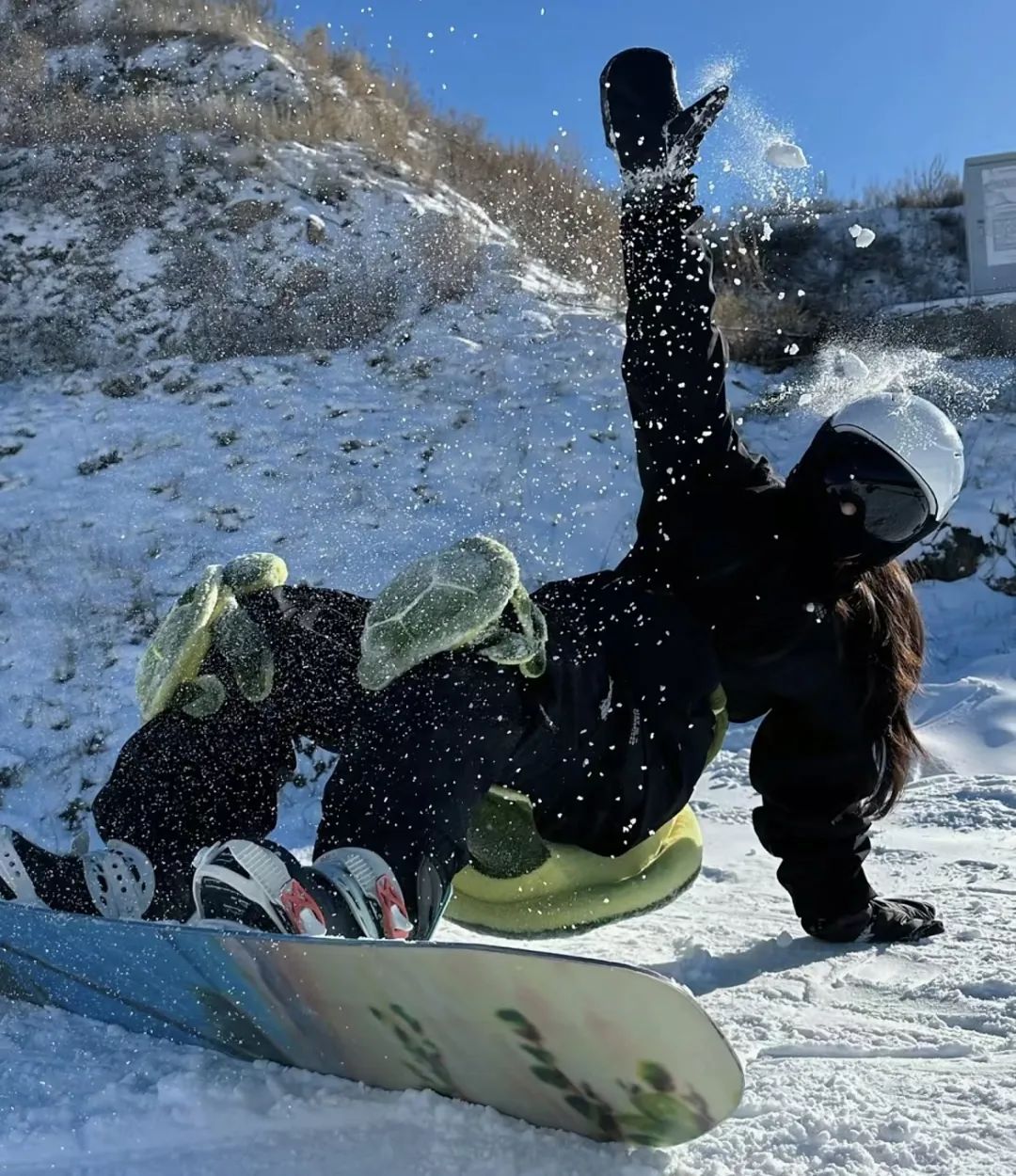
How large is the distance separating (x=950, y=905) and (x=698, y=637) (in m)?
0.84

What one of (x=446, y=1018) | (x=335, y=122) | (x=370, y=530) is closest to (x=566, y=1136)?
(x=446, y=1018)

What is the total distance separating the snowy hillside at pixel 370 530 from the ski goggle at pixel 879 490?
54 centimetres

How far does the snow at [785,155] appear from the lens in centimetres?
200

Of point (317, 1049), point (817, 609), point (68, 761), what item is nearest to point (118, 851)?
point (317, 1049)

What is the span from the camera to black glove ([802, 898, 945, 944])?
1.75 m

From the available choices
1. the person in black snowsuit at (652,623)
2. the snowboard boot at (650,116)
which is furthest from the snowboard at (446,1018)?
the snowboard boot at (650,116)

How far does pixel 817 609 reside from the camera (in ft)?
5.28

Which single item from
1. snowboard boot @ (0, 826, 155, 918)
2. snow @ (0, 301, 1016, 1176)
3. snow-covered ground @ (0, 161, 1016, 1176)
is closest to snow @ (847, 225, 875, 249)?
snow @ (0, 301, 1016, 1176)

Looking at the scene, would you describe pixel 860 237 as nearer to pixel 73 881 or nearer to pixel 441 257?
pixel 441 257

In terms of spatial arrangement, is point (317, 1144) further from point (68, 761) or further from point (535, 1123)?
point (68, 761)

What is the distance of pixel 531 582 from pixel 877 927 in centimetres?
303

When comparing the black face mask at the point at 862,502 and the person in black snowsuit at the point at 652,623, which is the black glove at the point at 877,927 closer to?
the person in black snowsuit at the point at 652,623

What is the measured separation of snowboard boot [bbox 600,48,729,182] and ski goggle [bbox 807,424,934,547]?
1.56 feet

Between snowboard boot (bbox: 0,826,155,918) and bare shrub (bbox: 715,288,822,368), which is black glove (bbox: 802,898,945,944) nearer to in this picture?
snowboard boot (bbox: 0,826,155,918)
